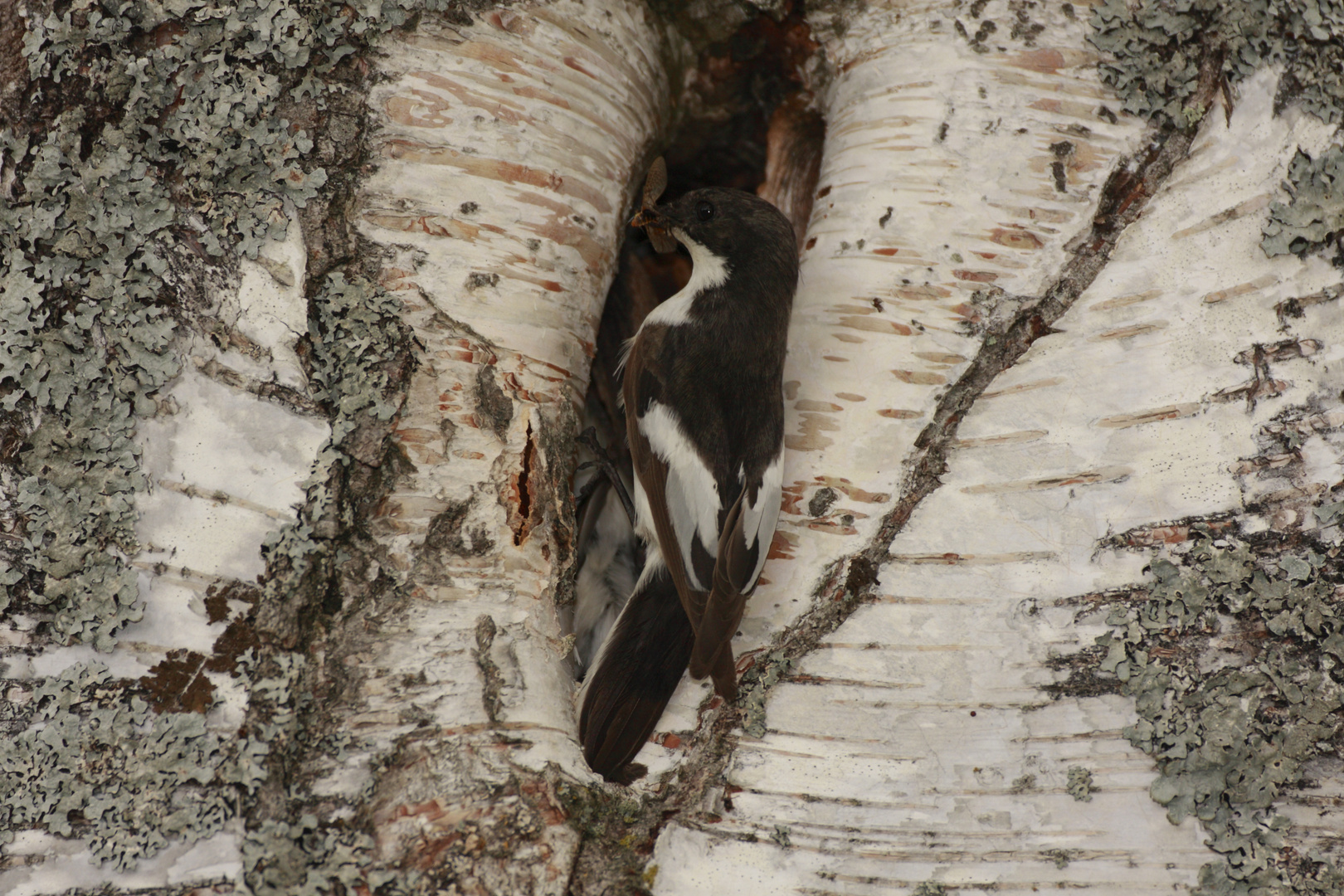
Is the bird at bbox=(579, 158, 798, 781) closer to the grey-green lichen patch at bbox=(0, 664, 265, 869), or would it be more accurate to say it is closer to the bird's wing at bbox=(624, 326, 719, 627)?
the bird's wing at bbox=(624, 326, 719, 627)

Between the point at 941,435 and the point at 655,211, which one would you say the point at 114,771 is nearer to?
the point at 941,435

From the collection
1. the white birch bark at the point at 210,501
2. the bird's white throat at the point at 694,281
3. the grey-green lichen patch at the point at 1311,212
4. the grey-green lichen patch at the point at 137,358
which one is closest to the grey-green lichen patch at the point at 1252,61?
the grey-green lichen patch at the point at 1311,212

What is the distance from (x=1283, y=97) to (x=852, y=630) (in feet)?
4.78

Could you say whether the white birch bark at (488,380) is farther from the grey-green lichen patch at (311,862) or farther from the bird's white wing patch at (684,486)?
the bird's white wing patch at (684,486)

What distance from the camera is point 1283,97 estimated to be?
1821 mm

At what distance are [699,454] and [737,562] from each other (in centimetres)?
44

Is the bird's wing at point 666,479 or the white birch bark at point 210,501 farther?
the bird's wing at point 666,479

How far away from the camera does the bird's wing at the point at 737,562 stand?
1768 mm

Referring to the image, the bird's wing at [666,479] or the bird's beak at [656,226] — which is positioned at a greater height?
the bird's beak at [656,226]

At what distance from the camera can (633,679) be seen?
6.48 ft

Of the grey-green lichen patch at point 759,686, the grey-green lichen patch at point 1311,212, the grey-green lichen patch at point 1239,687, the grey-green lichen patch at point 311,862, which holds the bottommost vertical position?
the grey-green lichen patch at point 311,862

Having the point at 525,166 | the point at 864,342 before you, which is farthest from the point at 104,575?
the point at 864,342

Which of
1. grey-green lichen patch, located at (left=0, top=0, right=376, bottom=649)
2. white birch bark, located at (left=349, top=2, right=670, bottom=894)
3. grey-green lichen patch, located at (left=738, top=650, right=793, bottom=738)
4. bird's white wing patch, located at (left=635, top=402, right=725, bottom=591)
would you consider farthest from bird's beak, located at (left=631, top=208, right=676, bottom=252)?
grey-green lichen patch, located at (left=738, top=650, right=793, bottom=738)

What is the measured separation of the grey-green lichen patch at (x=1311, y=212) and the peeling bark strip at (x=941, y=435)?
23 cm
